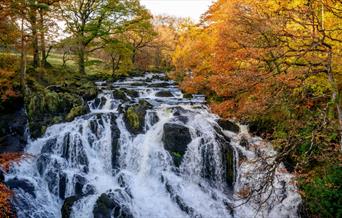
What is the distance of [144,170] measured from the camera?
14109mm

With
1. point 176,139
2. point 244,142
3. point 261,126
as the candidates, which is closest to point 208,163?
→ point 176,139

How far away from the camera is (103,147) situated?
14.9 m

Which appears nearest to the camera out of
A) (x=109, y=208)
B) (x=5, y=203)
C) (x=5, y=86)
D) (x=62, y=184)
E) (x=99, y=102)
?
(x=5, y=203)

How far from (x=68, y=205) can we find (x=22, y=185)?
2202mm

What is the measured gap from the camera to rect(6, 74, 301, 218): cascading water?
12.2 m

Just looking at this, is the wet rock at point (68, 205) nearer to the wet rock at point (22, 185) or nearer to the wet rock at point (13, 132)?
the wet rock at point (22, 185)

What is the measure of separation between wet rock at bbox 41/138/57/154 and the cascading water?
45 mm

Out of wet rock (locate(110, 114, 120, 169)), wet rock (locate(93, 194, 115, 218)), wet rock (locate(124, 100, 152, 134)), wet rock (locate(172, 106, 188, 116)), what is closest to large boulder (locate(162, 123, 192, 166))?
wet rock (locate(124, 100, 152, 134))

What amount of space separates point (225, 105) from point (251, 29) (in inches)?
168

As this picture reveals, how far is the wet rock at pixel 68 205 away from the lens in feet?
38.0

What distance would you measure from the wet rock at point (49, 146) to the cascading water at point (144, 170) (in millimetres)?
45

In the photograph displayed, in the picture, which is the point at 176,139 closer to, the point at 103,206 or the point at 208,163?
the point at 208,163

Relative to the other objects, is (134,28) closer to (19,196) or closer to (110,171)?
(110,171)

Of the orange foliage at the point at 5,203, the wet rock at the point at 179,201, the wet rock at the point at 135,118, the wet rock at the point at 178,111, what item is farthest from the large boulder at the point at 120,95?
the orange foliage at the point at 5,203
